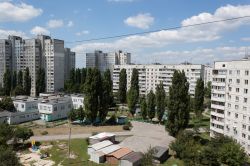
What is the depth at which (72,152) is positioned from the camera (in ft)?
116

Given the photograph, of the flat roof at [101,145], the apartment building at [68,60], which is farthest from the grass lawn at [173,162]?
the apartment building at [68,60]

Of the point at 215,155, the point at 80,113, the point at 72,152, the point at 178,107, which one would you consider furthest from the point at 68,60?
the point at 215,155

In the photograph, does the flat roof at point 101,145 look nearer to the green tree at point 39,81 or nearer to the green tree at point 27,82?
the green tree at point 39,81

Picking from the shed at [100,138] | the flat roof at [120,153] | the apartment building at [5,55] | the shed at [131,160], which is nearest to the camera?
the shed at [131,160]

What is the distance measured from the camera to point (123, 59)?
433 feet

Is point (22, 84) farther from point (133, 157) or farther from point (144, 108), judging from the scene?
point (133, 157)

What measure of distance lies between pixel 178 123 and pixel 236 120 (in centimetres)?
841

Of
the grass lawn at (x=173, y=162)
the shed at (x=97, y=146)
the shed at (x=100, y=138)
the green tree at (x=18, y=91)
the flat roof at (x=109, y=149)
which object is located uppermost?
the green tree at (x=18, y=91)

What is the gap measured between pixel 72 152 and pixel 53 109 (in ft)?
83.5

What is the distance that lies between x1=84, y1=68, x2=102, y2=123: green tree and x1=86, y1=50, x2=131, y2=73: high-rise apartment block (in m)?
78.6

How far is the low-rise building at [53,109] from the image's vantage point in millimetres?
58619

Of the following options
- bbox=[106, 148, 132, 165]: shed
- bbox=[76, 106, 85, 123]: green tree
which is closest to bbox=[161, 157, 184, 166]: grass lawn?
→ bbox=[106, 148, 132, 165]: shed

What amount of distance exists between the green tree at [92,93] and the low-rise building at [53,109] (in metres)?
13.3

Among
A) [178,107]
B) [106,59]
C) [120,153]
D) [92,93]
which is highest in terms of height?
[106,59]
